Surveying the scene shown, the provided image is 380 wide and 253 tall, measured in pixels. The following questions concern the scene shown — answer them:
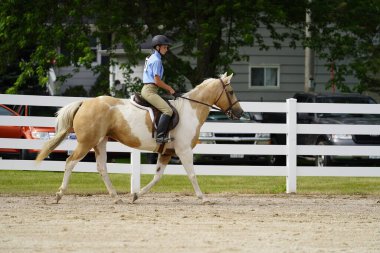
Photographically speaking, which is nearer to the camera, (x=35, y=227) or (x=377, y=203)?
(x=35, y=227)

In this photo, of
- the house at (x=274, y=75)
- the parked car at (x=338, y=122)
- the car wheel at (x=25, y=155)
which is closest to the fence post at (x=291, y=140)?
the parked car at (x=338, y=122)

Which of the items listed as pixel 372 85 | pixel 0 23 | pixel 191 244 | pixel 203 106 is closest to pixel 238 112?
pixel 203 106

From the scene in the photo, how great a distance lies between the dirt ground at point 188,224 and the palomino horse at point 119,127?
75 centimetres

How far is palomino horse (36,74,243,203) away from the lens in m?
14.2

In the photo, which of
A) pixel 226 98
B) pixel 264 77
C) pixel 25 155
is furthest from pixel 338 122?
pixel 264 77

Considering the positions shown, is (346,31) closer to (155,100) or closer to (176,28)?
(176,28)

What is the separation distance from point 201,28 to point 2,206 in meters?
12.0

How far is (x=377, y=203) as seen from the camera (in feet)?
50.6

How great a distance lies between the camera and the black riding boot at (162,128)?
14.1 metres

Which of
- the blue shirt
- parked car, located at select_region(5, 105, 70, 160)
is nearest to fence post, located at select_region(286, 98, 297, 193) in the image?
the blue shirt

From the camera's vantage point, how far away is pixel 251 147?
17.0 m

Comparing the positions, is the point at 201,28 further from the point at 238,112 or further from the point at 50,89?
the point at 50,89

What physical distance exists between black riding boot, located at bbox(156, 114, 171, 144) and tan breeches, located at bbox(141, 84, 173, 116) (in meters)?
0.08

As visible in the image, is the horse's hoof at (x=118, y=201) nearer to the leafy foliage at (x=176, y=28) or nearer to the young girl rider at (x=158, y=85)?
the young girl rider at (x=158, y=85)
